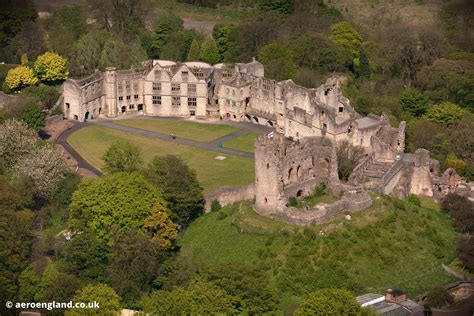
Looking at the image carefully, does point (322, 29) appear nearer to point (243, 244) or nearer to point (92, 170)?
point (92, 170)

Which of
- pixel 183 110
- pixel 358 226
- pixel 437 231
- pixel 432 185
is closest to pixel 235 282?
pixel 358 226

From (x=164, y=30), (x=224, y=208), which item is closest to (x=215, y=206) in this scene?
(x=224, y=208)

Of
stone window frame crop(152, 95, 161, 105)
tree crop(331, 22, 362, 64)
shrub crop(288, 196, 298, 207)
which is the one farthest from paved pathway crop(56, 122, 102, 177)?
tree crop(331, 22, 362, 64)

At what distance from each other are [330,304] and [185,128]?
4709cm

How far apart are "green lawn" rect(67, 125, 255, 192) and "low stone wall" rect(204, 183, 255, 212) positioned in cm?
289

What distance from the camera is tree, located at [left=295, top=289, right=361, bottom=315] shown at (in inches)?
2500

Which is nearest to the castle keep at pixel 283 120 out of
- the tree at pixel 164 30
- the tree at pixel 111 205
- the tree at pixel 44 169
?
the tree at pixel 111 205

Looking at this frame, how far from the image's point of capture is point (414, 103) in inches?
4181

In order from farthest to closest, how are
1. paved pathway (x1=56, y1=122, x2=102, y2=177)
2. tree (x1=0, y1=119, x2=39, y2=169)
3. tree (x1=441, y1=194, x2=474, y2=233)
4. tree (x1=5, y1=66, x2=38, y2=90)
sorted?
tree (x1=5, y1=66, x2=38, y2=90), paved pathway (x1=56, y1=122, x2=102, y2=177), tree (x1=0, y1=119, x2=39, y2=169), tree (x1=441, y1=194, x2=474, y2=233)

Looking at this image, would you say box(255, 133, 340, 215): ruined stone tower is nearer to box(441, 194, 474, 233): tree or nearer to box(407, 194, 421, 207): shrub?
box(407, 194, 421, 207): shrub

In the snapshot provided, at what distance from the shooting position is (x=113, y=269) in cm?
7494

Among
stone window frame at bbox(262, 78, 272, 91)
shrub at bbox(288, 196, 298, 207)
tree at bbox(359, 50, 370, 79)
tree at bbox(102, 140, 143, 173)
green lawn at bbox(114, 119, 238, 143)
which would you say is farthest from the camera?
tree at bbox(359, 50, 370, 79)

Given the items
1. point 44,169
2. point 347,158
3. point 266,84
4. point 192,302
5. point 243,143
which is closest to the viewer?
point 192,302

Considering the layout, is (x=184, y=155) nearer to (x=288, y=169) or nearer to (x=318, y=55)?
(x=288, y=169)
